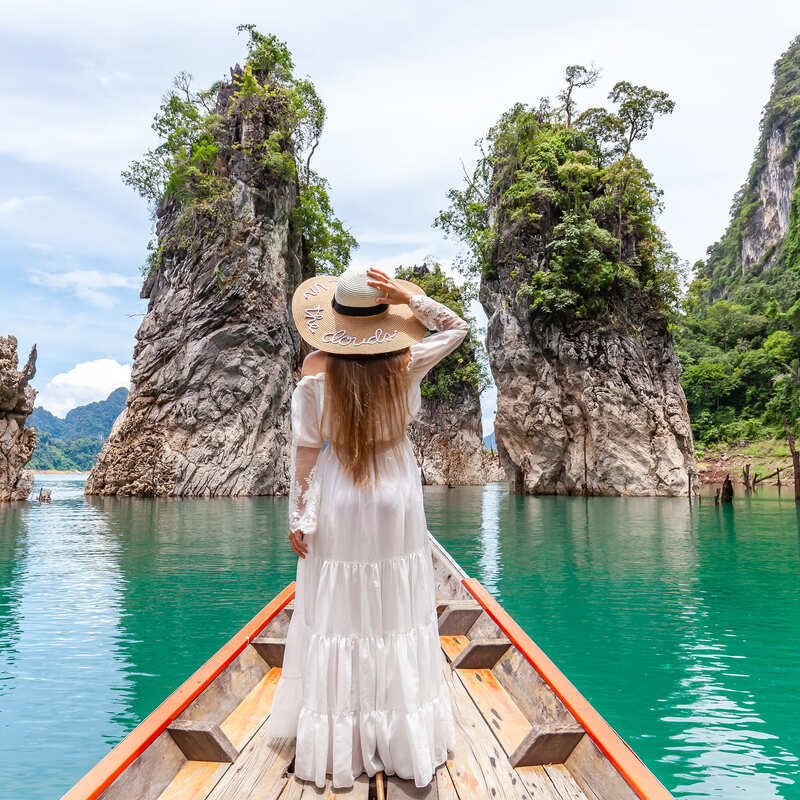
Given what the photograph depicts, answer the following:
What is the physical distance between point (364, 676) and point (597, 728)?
1050mm

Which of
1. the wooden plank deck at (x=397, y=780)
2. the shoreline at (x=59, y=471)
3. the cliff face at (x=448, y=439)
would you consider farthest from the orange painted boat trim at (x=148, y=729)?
the shoreline at (x=59, y=471)

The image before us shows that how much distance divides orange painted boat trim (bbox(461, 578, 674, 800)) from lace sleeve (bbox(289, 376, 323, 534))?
1.49 m

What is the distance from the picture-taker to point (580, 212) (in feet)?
103

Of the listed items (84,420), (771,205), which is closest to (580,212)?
(771,205)

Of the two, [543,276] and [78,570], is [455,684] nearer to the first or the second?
[78,570]

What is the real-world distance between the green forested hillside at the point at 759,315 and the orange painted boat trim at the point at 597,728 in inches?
1320

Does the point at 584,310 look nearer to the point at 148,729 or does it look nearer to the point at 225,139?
the point at 225,139

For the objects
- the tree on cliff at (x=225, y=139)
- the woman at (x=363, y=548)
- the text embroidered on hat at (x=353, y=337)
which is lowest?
the woman at (x=363, y=548)

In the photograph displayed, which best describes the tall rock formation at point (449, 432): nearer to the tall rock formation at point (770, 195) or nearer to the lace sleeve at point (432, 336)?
the tall rock formation at point (770, 195)

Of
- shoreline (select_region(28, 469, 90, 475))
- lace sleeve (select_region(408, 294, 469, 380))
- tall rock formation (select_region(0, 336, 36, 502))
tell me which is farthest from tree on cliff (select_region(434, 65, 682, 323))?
shoreline (select_region(28, 469, 90, 475))

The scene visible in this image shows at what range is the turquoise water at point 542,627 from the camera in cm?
456

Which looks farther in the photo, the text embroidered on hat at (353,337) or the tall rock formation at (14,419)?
the tall rock formation at (14,419)

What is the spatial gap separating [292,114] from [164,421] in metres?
17.8

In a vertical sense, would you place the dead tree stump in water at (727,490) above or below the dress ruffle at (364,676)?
below
